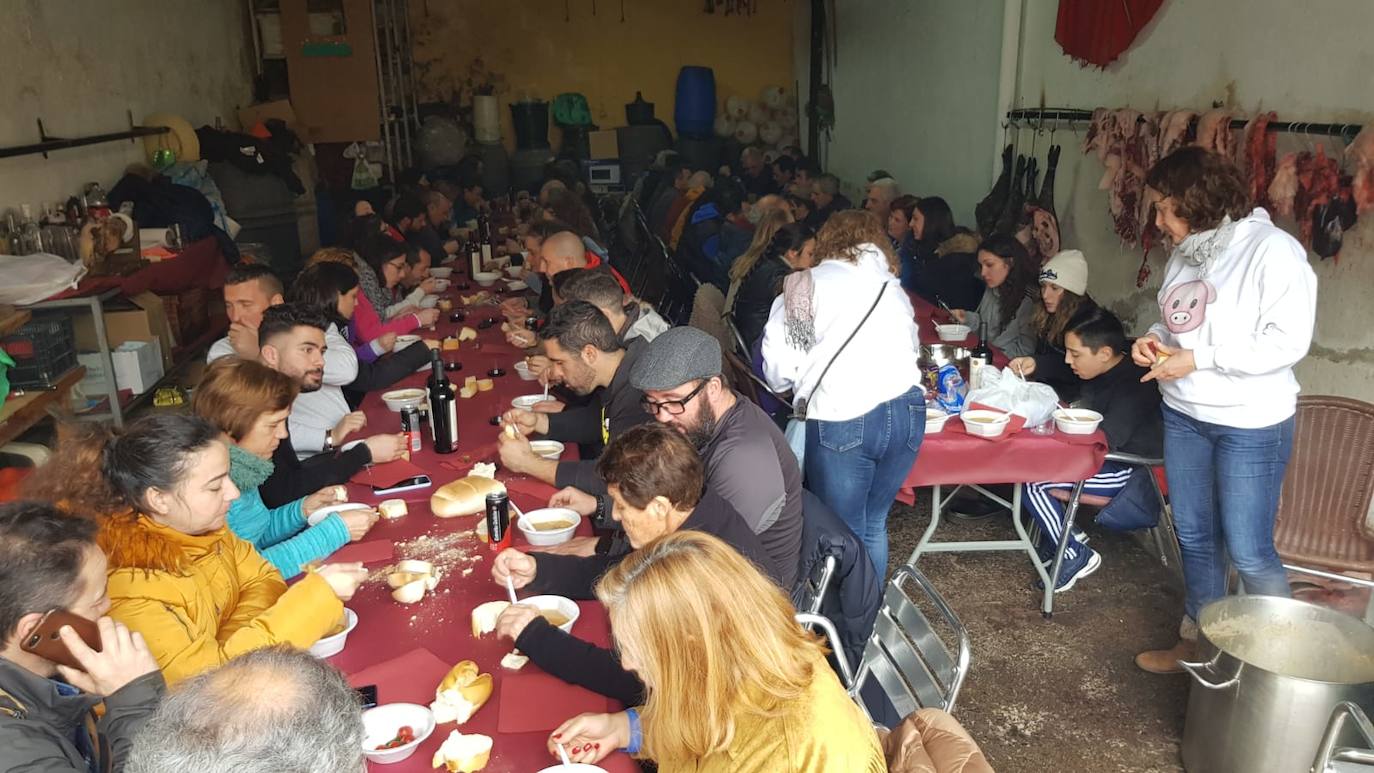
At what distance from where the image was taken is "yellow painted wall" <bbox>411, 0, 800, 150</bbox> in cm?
1353

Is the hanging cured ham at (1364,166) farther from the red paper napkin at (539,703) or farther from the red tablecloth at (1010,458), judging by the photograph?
the red paper napkin at (539,703)

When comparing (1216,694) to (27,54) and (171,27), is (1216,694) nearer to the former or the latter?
(27,54)

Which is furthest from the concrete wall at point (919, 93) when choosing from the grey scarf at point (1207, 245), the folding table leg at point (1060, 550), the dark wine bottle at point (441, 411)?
the dark wine bottle at point (441, 411)

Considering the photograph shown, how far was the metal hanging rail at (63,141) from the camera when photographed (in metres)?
5.38

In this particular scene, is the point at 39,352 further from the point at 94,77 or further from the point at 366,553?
the point at 94,77

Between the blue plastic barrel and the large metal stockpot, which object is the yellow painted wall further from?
the large metal stockpot

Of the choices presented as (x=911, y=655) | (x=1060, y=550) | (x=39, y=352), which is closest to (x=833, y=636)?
(x=911, y=655)

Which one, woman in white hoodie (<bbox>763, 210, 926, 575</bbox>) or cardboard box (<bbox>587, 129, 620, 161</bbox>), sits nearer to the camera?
woman in white hoodie (<bbox>763, 210, 926, 575</bbox>)

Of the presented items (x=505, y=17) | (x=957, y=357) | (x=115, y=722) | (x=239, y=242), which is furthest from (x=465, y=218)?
(x=115, y=722)

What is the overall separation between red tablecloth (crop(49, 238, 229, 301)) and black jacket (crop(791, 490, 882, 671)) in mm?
4091

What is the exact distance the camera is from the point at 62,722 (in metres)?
1.89

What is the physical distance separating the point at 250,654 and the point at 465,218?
1019 cm

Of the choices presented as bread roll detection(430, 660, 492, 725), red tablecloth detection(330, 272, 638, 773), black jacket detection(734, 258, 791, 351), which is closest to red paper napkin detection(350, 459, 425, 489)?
red tablecloth detection(330, 272, 638, 773)

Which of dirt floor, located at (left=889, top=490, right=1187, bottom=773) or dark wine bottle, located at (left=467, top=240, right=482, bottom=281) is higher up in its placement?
dark wine bottle, located at (left=467, top=240, right=482, bottom=281)
